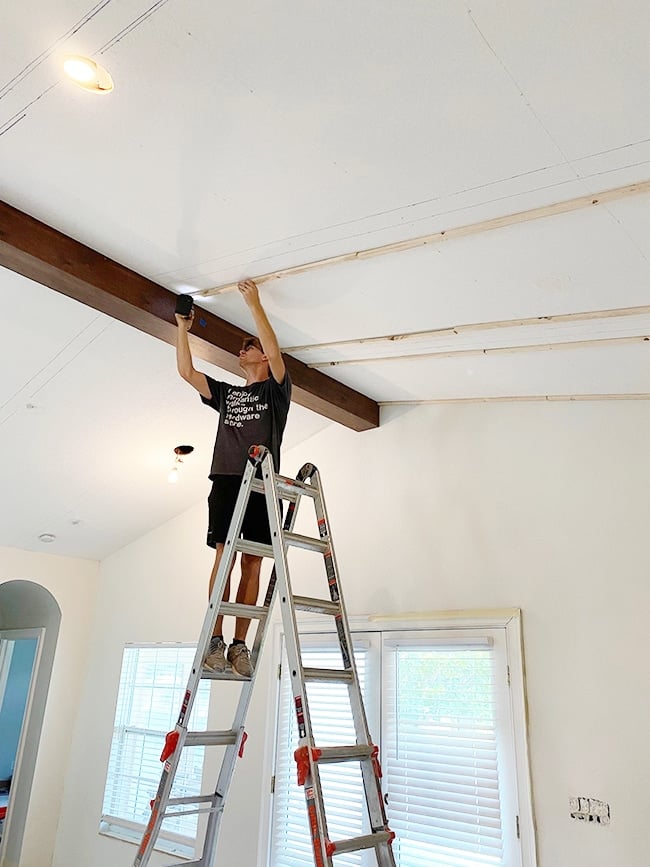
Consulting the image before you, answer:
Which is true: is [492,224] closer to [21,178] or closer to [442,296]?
[442,296]

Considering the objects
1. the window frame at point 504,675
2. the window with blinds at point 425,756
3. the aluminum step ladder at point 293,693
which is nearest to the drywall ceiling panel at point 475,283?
the aluminum step ladder at point 293,693

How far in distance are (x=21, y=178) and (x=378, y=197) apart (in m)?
1.35

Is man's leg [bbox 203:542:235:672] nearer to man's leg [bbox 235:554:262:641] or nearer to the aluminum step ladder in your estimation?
the aluminum step ladder

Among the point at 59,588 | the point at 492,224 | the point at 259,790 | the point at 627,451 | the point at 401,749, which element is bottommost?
the point at 259,790

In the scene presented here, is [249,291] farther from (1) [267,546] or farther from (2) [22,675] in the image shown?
(2) [22,675]

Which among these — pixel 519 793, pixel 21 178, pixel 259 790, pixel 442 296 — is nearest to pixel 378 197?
pixel 442 296

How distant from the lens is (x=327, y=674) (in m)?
2.41

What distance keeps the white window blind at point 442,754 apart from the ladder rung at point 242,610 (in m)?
1.61

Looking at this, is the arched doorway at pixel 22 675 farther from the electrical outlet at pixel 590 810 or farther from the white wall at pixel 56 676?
the electrical outlet at pixel 590 810

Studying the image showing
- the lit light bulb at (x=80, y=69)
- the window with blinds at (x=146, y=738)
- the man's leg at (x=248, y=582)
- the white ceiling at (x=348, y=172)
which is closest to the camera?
the white ceiling at (x=348, y=172)

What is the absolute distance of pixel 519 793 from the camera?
11.2 feet

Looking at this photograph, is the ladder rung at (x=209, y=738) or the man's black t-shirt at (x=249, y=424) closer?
the ladder rung at (x=209, y=738)

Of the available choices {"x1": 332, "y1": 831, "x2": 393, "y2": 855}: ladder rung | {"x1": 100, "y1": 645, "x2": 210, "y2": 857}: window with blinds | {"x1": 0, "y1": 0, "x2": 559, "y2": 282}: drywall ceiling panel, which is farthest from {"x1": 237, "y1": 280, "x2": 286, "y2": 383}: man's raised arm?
{"x1": 100, "y1": 645, "x2": 210, "y2": 857}: window with blinds

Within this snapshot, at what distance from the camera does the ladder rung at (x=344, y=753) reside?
2.14 m
